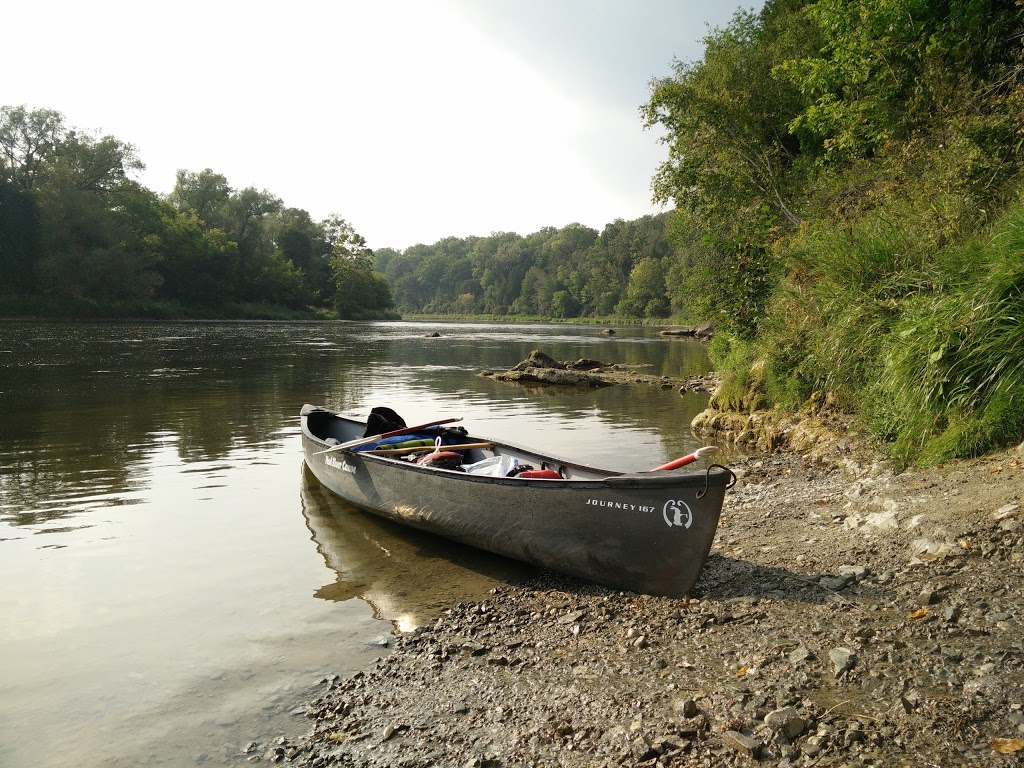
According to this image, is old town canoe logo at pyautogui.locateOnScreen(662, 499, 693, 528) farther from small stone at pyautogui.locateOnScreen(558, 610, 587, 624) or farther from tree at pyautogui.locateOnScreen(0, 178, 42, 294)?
tree at pyautogui.locateOnScreen(0, 178, 42, 294)

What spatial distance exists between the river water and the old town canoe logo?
179cm

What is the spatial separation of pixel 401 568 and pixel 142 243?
7152 centimetres

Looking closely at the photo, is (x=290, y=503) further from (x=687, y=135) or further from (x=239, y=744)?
(x=687, y=135)

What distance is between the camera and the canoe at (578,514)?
16.1 feet

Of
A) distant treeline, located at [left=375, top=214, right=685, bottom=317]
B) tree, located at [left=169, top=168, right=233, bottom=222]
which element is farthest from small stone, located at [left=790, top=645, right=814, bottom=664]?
tree, located at [left=169, top=168, right=233, bottom=222]

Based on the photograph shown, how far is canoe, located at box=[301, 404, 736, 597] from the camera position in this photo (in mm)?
Answer: 4914

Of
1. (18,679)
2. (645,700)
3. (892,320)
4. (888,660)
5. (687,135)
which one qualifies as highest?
(687,135)

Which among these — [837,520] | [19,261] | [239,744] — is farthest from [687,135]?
[19,261]

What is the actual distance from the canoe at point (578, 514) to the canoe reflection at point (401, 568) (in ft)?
0.77

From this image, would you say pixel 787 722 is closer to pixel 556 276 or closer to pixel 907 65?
pixel 907 65

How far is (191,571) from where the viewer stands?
6.46 meters

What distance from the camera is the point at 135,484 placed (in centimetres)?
947

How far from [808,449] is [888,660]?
253 inches

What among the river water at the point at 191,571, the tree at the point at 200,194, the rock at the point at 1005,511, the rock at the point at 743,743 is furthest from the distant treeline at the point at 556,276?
the rock at the point at 743,743
